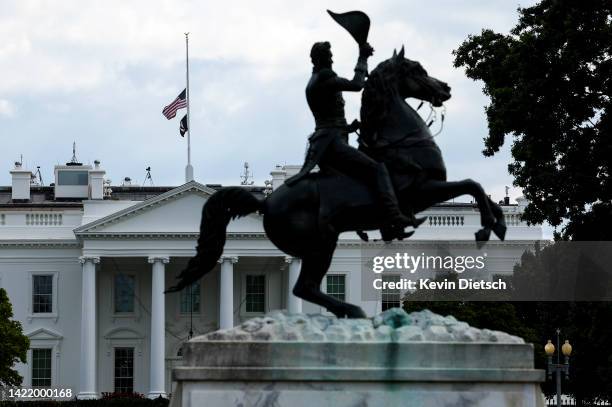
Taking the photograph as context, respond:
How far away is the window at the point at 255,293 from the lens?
7819 centimetres

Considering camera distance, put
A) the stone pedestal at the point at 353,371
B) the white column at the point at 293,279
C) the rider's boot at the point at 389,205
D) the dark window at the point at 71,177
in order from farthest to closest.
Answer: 1. the dark window at the point at 71,177
2. the white column at the point at 293,279
3. the rider's boot at the point at 389,205
4. the stone pedestal at the point at 353,371

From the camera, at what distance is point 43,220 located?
77.9m

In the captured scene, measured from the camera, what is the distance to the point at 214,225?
14.5m

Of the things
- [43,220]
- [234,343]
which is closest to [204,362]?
[234,343]

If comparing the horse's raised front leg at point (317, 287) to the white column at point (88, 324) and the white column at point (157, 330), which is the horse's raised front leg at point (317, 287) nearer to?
the white column at point (157, 330)

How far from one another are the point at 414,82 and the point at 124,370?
63.8 meters

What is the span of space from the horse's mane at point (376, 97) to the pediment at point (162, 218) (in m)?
60.3

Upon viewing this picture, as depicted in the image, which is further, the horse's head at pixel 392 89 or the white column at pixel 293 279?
the white column at pixel 293 279

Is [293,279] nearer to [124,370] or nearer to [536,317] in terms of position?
[124,370]

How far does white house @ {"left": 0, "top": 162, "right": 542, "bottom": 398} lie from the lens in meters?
75.0

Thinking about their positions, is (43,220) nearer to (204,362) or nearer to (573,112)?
(573,112)

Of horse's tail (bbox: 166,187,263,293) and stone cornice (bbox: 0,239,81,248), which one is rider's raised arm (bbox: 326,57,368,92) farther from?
stone cornice (bbox: 0,239,81,248)

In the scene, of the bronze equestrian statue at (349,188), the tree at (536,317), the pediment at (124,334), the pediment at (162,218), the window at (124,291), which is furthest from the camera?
the window at (124,291)

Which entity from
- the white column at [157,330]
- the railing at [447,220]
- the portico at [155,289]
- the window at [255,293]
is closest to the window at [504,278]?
the railing at [447,220]
